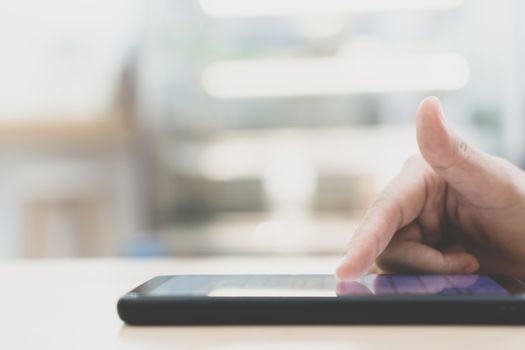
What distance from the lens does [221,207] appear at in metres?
2.57

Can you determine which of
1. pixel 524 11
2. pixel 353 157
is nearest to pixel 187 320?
pixel 353 157

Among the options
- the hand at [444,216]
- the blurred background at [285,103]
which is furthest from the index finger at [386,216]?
the blurred background at [285,103]

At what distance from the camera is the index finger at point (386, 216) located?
45 cm

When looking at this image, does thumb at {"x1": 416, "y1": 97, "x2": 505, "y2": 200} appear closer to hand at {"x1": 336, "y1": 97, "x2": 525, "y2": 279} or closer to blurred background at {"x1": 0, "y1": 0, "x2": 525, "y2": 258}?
hand at {"x1": 336, "y1": 97, "x2": 525, "y2": 279}

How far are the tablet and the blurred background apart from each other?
2038 millimetres

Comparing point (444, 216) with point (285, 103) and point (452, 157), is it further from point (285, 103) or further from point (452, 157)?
point (285, 103)

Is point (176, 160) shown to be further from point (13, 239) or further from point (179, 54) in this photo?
point (13, 239)

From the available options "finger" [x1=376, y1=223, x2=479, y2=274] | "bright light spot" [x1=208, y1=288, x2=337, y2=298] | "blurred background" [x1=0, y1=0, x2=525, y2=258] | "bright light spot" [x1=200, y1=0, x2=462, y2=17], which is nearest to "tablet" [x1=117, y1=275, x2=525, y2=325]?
"bright light spot" [x1=208, y1=288, x2=337, y2=298]

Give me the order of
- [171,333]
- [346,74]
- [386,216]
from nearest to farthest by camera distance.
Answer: [171,333]
[386,216]
[346,74]

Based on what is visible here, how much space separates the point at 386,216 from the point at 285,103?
6.75ft

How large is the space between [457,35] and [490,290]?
219cm

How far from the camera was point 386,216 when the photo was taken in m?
0.52

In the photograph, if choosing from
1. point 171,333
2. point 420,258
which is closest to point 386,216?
point 420,258

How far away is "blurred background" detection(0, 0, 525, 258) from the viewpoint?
8.07 feet
